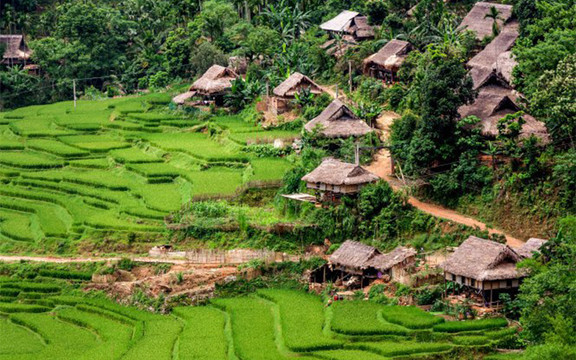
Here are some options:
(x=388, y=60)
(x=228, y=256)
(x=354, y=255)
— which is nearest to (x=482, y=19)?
(x=388, y=60)

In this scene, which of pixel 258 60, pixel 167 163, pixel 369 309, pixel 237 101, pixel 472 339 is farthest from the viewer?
pixel 258 60

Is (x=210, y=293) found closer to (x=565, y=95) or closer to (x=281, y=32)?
(x=565, y=95)

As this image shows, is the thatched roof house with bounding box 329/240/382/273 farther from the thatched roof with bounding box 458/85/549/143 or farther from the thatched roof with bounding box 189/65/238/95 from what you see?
the thatched roof with bounding box 189/65/238/95

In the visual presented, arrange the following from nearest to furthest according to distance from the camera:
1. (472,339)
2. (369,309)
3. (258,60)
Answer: (472,339) < (369,309) < (258,60)

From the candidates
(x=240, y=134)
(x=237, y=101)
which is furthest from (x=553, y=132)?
(x=237, y=101)

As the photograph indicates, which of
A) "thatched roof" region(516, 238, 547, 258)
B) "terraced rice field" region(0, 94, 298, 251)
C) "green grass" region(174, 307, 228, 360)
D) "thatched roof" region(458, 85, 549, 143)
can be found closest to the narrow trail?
"thatched roof" region(516, 238, 547, 258)
